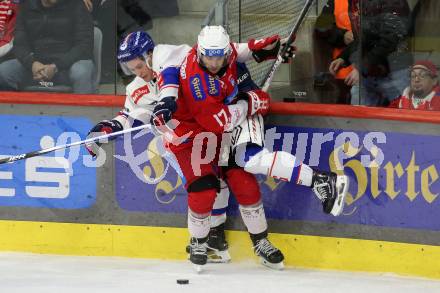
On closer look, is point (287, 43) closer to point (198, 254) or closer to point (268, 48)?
point (268, 48)

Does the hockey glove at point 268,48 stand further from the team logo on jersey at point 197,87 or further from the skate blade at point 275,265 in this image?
the skate blade at point 275,265

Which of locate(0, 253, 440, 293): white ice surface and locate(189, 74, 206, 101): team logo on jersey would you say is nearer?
locate(0, 253, 440, 293): white ice surface

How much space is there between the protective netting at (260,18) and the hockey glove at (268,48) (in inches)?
4.1

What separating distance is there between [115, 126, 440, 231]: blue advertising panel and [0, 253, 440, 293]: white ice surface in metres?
0.29

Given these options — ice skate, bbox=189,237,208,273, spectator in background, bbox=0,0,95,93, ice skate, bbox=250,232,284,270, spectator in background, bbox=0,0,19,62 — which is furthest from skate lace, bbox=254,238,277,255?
spectator in background, bbox=0,0,19,62

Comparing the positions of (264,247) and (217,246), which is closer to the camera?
(264,247)

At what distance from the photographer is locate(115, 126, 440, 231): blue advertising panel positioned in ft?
18.6

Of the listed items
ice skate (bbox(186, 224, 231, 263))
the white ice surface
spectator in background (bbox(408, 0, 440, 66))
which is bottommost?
the white ice surface

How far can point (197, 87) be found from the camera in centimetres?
570

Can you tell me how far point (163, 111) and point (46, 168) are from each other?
3.50ft

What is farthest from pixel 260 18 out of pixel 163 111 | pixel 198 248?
pixel 198 248

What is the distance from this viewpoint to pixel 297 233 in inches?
235

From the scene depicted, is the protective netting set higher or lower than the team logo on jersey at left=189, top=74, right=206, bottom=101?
higher

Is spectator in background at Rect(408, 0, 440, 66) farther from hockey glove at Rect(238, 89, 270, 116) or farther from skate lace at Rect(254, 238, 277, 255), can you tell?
skate lace at Rect(254, 238, 277, 255)
